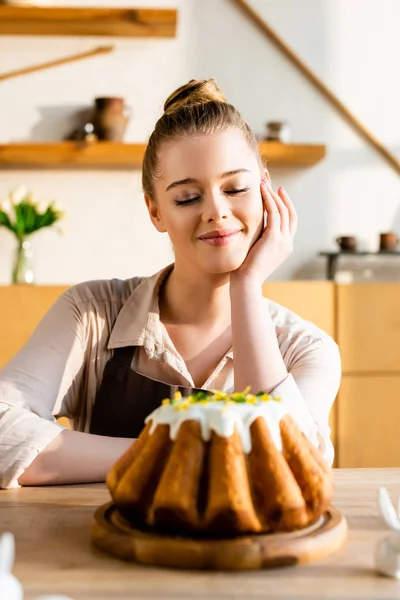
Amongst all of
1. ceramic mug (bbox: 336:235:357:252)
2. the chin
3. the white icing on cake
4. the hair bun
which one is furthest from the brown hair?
ceramic mug (bbox: 336:235:357:252)

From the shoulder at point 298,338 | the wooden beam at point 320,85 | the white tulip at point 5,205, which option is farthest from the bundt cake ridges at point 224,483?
the wooden beam at point 320,85

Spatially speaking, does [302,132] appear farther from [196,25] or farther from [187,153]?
[187,153]

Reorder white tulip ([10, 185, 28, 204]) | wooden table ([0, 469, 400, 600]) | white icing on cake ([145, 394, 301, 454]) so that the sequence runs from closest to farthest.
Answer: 1. wooden table ([0, 469, 400, 600])
2. white icing on cake ([145, 394, 301, 454])
3. white tulip ([10, 185, 28, 204])

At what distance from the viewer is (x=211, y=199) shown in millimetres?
1512

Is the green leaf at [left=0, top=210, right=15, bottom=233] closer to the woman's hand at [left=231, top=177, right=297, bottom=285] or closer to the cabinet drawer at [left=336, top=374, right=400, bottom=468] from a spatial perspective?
the cabinet drawer at [left=336, top=374, right=400, bottom=468]

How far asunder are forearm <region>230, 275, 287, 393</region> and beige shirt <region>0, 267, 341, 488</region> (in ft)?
0.07

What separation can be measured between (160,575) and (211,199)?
2.81 feet

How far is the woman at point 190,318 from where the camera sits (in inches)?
59.1

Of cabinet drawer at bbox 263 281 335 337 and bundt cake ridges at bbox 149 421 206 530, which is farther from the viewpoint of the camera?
cabinet drawer at bbox 263 281 335 337

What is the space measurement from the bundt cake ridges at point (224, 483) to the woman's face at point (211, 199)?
70cm

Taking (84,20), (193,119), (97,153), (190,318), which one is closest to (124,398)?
(190,318)

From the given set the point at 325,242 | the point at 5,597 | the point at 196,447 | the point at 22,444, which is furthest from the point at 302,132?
the point at 5,597

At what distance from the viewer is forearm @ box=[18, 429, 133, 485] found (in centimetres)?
126

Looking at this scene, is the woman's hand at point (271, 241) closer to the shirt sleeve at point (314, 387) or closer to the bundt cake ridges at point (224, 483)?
the shirt sleeve at point (314, 387)
